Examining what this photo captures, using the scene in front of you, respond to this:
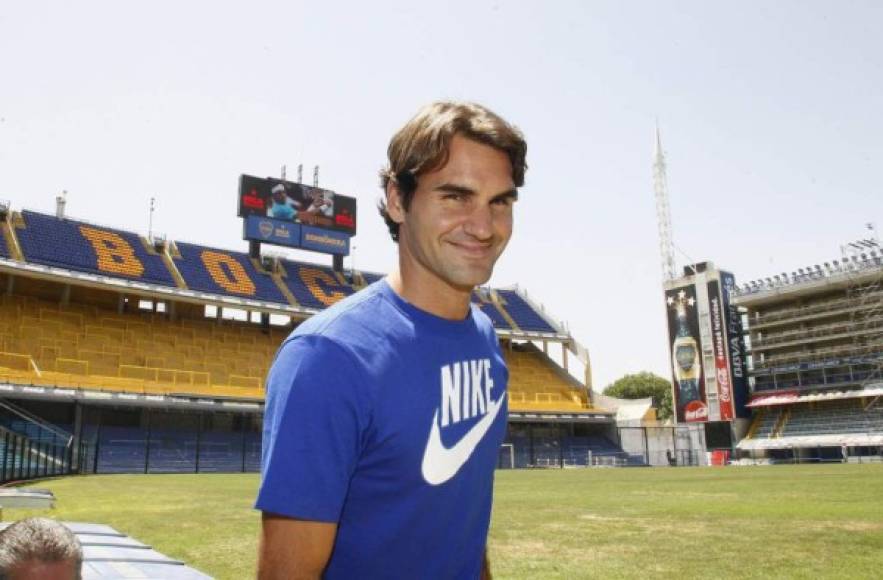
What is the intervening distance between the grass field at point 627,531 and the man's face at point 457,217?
5281mm

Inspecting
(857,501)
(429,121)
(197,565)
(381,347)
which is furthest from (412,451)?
(857,501)

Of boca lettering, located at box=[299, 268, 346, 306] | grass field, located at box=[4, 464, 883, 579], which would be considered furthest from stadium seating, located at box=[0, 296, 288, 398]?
grass field, located at box=[4, 464, 883, 579]

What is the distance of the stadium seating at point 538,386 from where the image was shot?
1897 inches

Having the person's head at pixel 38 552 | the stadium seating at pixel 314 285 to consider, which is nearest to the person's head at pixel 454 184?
the person's head at pixel 38 552

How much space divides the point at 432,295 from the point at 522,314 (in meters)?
53.7

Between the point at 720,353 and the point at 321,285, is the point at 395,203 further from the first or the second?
the point at 720,353

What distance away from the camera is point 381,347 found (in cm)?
185

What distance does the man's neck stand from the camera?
83.6 inches

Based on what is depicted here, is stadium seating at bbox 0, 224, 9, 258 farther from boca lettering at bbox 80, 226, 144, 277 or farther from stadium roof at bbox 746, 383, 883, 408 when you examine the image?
stadium roof at bbox 746, 383, 883, 408

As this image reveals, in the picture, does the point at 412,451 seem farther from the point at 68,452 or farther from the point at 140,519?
the point at 68,452

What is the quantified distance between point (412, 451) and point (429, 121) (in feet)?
3.29

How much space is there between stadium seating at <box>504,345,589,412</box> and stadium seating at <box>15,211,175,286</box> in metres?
24.9

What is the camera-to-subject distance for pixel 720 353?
63656 mm

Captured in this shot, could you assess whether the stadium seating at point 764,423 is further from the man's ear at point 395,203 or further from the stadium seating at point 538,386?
the man's ear at point 395,203
